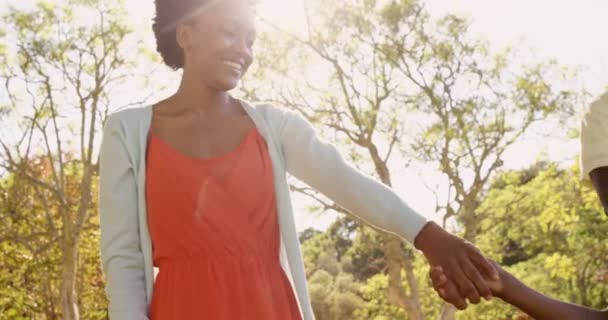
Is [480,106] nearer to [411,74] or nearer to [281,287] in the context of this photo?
[411,74]

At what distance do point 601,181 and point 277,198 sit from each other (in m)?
0.83

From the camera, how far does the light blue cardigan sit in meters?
2.56

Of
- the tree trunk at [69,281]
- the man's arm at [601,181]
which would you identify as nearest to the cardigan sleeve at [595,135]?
the man's arm at [601,181]

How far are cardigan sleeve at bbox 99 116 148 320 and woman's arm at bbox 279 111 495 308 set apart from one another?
0.43 metres

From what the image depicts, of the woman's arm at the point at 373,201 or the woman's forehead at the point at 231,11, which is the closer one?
the woman's arm at the point at 373,201

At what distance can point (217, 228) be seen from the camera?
2.55 metres

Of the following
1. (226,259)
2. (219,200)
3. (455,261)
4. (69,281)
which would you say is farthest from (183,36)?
(69,281)

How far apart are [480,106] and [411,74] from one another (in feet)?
5.77

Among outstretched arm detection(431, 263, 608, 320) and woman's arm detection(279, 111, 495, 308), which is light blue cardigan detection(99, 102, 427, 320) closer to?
woman's arm detection(279, 111, 495, 308)

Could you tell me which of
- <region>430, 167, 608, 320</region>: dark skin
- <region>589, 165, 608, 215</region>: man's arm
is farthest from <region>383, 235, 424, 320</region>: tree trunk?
<region>589, 165, 608, 215</region>: man's arm

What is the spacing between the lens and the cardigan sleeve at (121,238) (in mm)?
2580

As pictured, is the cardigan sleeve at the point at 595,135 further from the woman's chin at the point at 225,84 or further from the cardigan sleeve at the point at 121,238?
the cardigan sleeve at the point at 121,238

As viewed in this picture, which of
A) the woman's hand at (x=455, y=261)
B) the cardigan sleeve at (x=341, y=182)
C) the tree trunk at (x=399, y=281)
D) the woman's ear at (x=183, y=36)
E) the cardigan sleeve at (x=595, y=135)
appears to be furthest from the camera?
the tree trunk at (x=399, y=281)

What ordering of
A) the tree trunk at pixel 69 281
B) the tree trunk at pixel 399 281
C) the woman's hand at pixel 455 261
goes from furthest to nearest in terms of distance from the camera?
the tree trunk at pixel 399 281 → the tree trunk at pixel 69 281 → the woman's hand at pixel 455 261
